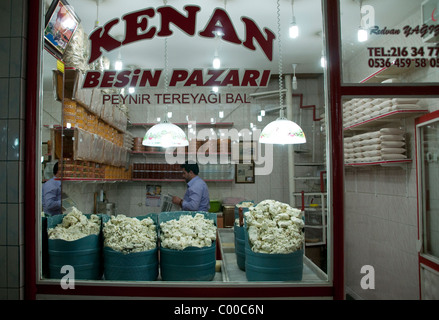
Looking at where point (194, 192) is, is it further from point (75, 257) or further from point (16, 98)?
point (16, 98)

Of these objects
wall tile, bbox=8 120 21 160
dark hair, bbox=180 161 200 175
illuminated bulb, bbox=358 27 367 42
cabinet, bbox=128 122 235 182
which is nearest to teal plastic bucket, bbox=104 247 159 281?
wall tile, bbox=8 120 21 160

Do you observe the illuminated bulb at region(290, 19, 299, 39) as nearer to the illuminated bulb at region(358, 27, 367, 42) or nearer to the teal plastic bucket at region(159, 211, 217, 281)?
the illuminated bulb at region(358, 27, 367, 42)

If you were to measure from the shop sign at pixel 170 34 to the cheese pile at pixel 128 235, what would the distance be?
35.8 inches

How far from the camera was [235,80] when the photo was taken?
211 cm

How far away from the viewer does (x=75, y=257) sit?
6.55 ft

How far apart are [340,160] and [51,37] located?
2.27 meters

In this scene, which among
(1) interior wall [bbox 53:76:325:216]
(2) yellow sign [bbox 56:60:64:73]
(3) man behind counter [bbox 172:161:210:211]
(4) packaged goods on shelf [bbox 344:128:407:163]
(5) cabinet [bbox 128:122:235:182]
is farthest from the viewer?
(5) cabinet [bbox 128:122:235:182]

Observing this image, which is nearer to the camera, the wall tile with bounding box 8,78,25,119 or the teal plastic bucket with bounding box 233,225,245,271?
the wall tile with bounding box 8,78,25,119

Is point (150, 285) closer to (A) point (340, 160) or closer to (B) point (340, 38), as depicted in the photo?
(A) point (340, 160)

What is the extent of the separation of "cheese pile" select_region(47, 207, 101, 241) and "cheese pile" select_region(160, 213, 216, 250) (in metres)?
0.46

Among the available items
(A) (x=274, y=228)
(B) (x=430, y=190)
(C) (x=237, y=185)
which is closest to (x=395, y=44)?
(A) (x=274, y=228)

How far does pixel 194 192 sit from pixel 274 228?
2.79 m

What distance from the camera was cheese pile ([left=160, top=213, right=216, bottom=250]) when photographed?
200cm

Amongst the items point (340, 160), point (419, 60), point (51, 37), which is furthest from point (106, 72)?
point (419, 60)
